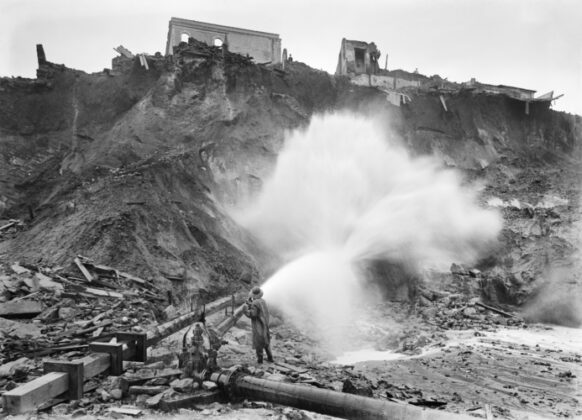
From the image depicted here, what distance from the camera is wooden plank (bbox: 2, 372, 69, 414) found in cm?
514

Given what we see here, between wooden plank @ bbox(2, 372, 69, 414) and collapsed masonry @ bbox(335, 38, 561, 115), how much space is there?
31.3 m

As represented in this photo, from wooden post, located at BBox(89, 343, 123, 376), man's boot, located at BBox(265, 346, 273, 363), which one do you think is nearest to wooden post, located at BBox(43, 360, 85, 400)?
wooden post, located at BBox(89, 343, 123, 376)

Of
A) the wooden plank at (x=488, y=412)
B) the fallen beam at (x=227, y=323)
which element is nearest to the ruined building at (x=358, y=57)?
the fallen beam at (x=227, y=323)

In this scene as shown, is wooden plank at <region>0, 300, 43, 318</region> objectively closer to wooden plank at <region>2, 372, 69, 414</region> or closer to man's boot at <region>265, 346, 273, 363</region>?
wooden plank at <region>2, 372, 69, 414</region>

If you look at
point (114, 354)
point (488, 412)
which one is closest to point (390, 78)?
point (488, 412)

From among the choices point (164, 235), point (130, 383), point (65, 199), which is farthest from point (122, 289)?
point (65, 199)

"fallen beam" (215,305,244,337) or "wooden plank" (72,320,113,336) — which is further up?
"wooden plank" (72,320,113,336)

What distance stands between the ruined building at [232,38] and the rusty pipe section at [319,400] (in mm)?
31213

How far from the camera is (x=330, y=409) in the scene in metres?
5.12

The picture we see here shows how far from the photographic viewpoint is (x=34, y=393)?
17.3 ft

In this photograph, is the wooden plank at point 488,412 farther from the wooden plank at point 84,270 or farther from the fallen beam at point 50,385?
the wooden plank at point 84,270

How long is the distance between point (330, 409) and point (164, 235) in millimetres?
11624

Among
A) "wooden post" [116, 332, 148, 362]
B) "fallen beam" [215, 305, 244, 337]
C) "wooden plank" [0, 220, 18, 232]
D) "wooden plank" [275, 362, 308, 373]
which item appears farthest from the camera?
"wooden plank" [0, 220, 18, 232]

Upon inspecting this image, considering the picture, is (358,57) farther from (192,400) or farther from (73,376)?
(73,376)
